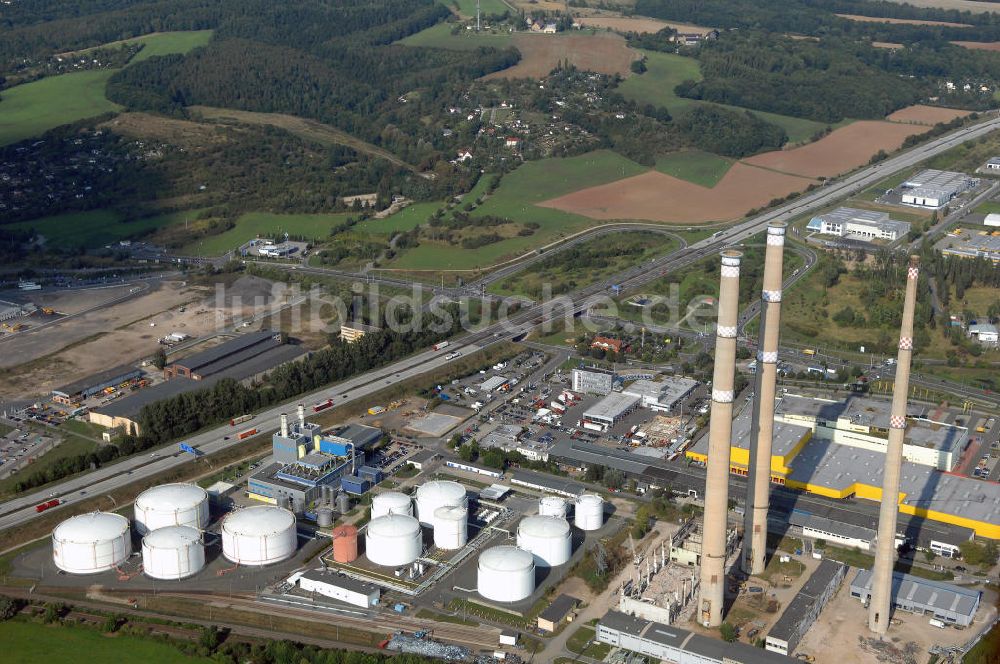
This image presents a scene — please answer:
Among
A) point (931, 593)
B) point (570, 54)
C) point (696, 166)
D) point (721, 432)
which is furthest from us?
point (570, 54)

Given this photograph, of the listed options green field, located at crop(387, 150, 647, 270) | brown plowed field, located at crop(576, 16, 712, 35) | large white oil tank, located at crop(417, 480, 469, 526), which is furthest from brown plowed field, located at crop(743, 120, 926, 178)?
large white oil tank, located at crop(417, 480, 469, 526)

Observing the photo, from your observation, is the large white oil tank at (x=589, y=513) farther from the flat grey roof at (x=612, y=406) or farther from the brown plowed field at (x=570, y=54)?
the brown plowed field at (x=570, y=54)

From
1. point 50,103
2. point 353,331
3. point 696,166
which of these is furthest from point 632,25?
point 353,331

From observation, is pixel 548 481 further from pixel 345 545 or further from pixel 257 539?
pixel 257 539

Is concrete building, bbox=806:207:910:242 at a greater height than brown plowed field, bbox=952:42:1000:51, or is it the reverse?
brown plowed field, bbox=952:42:1000:51

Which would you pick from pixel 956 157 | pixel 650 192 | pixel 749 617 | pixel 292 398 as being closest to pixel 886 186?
pixel 956 157

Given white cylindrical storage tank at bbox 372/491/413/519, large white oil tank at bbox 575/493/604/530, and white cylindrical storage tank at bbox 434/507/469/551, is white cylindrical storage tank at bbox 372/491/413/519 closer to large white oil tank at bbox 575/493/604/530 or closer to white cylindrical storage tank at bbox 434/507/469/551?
white cylindrical storage tank at bbox 434/507/469/551

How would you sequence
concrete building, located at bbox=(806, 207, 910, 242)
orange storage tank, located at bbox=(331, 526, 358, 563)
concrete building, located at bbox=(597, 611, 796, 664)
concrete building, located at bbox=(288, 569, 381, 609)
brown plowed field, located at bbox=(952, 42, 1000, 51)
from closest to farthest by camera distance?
1. concrete building, located at bbox=(597, 611, 796, 664)
2. concrete building, located at bbox=(288, 569, 381, 609)
3. orange storage tank, located at bbox=(331, 526, 358, 563)
4. concrete building, located at bbox=(806, 207, 910, 242)
5. brown plowed field, located at bbox=(952, 42, 1000, 51)
